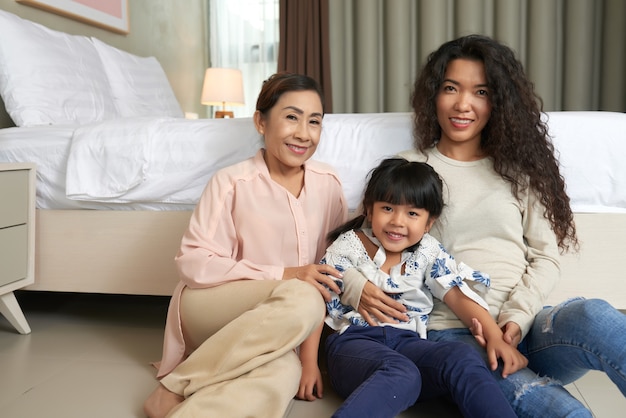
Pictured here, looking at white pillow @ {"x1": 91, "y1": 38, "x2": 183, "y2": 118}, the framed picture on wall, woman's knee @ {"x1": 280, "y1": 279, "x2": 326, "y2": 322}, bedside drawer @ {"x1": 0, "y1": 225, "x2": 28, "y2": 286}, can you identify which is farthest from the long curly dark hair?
the framed picture on wall

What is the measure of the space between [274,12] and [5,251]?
3.02 m

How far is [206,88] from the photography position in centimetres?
363

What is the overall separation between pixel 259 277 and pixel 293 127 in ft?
1.13

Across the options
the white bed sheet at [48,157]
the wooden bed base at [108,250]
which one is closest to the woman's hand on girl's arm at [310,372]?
the wooden bed base at [108,250]

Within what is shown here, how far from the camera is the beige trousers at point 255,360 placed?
1.04 m

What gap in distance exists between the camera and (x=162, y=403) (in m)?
1.11

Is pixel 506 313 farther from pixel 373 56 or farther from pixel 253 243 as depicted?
pixel 373 56

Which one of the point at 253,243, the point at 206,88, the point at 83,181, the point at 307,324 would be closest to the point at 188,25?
the point at 206,88

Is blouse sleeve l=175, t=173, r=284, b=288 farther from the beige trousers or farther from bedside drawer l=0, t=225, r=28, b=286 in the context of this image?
bedside drawer l=0, t=225, r=28, b=286

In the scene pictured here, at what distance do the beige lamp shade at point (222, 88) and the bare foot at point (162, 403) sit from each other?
2.63m

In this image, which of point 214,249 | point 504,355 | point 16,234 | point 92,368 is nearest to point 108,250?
point 16,234

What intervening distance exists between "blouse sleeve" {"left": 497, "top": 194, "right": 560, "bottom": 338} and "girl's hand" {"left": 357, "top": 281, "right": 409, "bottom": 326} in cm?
20

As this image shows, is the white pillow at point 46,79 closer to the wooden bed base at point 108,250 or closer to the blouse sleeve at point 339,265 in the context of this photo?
the wooden bed base at point 108,250

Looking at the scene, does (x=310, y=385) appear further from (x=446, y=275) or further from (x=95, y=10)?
(x=95, y=10)
